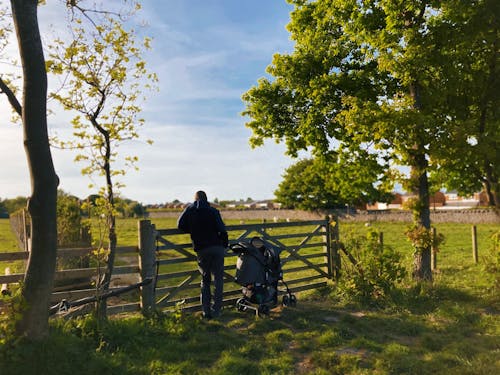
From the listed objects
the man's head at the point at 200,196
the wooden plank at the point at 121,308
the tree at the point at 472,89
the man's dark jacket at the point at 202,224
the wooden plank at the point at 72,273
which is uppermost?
the tree at the point at 472,89

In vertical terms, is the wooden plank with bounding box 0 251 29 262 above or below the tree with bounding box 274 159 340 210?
below

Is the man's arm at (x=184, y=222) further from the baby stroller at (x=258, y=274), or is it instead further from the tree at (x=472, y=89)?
the tree at (x=472, y=89)

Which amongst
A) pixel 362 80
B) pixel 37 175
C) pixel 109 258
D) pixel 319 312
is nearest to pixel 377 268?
pixel 319 312

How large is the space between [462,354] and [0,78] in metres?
7.68

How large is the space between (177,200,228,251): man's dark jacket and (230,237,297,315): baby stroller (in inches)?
24.0

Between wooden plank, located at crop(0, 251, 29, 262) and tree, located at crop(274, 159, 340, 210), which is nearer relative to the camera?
wooden plank, located at crop(0, 251, 29, 262)

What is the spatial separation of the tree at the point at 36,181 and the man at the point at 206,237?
8.69 feet

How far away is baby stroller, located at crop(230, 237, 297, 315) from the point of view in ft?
27.1

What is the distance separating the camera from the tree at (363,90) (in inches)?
388

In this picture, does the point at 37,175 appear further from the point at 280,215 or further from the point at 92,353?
the point at 280,215

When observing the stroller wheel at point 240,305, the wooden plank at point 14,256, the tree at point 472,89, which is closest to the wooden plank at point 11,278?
the wooden plank at point 14,256

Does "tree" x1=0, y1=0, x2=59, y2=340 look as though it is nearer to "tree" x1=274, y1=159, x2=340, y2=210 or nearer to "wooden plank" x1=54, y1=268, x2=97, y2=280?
"wooden plank" x1=54, y1=268, x2=97, y2=280

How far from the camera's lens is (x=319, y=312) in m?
8.67

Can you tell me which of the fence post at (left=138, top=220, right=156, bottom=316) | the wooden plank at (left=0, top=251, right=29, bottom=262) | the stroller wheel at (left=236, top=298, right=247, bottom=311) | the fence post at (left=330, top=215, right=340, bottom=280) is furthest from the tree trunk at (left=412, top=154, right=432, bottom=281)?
the wooden plank at (left=0, top=251, right=29, bottom=262)
